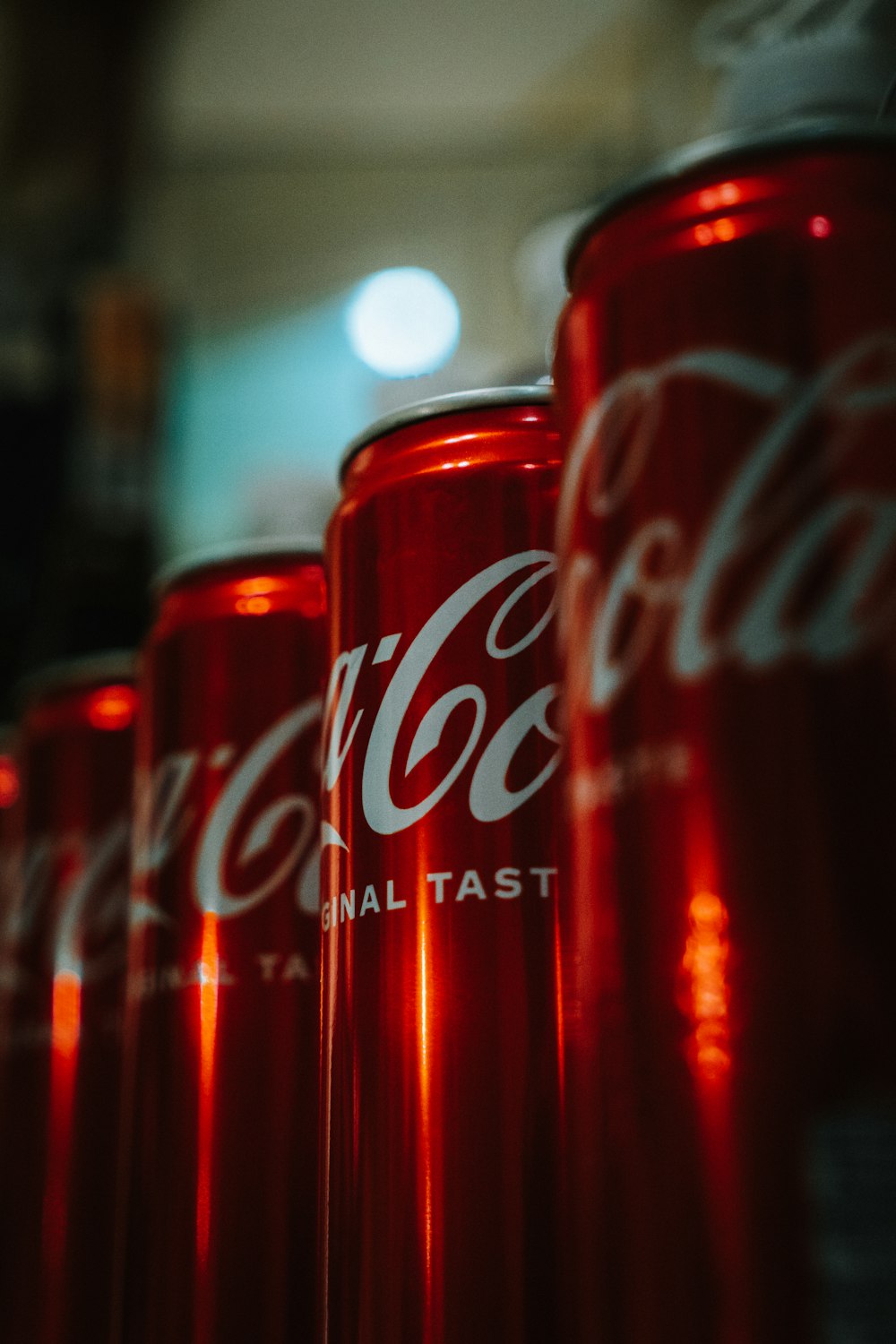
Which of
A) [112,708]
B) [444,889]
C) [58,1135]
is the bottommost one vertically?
[58,1135]

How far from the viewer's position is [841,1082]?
0.32 meters

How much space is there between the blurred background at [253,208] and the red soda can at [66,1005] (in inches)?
39.2

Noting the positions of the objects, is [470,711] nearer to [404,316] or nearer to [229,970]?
[229,970]

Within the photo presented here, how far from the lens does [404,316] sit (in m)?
1.98

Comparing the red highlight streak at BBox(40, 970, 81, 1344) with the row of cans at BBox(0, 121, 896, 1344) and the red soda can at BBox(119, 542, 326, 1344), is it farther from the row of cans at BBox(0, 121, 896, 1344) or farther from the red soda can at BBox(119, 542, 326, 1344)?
the red soda can at BBox(119, 542, 326, 1344)

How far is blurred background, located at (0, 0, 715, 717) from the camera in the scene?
6.15 feet

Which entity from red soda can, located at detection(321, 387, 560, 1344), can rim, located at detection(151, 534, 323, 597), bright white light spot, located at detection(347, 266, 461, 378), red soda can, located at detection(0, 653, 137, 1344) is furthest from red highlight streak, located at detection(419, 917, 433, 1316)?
bright white light spot, located at detection(347, 266, 461, 378)

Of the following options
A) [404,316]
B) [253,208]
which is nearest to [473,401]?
[404,316]

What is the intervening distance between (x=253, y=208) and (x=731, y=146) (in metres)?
1.87

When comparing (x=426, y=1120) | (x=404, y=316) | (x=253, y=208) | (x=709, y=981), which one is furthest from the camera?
(x=253, y=208)

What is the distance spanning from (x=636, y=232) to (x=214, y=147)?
1934 mm

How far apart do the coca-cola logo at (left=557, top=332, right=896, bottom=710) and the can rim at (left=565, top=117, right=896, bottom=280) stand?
7 cm

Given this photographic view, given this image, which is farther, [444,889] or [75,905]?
[75,905]

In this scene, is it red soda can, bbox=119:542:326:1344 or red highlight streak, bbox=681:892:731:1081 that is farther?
red soda can, bbox=119:542:326:1344
